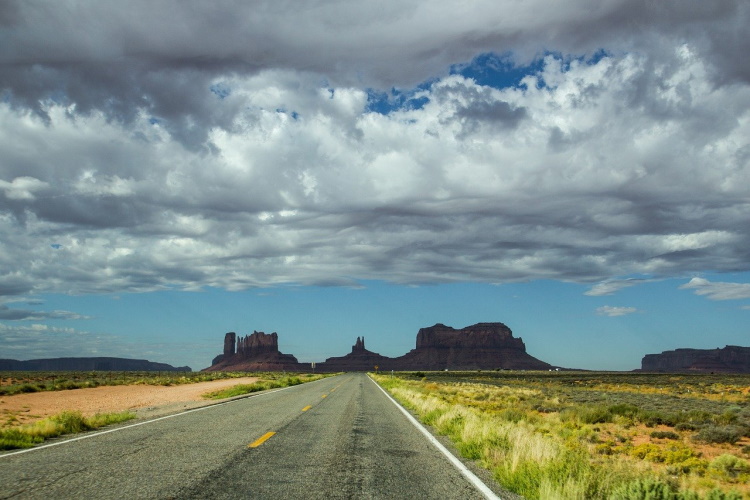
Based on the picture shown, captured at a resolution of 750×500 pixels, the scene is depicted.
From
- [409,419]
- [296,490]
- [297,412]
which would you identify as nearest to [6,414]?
[297,412]

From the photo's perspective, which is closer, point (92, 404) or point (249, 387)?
point (92, 404)

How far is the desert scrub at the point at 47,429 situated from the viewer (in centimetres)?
1119

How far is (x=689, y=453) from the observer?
13312 millimetres

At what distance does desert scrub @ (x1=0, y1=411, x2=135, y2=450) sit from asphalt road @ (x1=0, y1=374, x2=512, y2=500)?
3.35 ft

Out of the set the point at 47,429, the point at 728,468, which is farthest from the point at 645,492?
the point at 47,429

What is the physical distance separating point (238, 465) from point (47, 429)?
282 inches

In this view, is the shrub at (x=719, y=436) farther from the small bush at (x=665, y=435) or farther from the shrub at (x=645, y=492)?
the shrub at (x=645, y=492)

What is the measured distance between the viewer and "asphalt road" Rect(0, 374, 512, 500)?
269 inches

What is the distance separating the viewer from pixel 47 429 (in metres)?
13.0

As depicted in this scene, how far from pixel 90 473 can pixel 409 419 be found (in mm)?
11429

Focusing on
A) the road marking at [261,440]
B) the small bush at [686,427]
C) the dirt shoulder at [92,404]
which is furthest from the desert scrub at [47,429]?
the small bush at [686,427]

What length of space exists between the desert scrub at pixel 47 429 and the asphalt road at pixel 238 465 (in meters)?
1.02

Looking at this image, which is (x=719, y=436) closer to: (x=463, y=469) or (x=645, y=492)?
(x=463, y=469)

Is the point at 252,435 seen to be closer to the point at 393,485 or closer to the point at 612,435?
the point at 393,485
